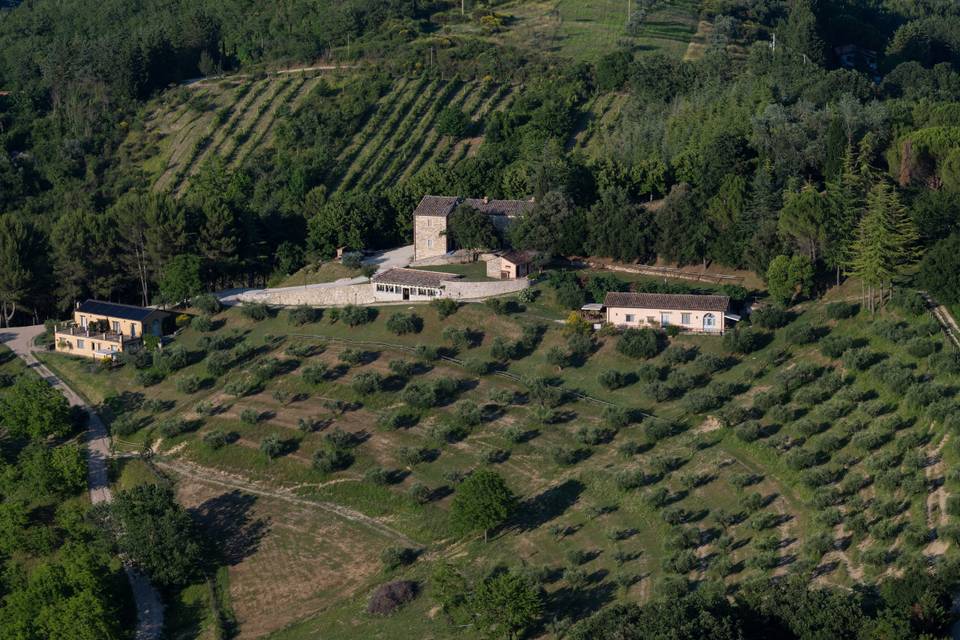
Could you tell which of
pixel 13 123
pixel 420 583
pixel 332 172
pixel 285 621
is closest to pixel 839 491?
pixel 420 583

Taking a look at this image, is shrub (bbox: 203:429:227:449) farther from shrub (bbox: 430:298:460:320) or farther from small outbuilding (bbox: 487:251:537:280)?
small outbuilding (bbox: 487:251:537:280)

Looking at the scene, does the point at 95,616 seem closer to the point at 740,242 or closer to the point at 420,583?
the point at 420,583

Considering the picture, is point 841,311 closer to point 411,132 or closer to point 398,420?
point 398,420

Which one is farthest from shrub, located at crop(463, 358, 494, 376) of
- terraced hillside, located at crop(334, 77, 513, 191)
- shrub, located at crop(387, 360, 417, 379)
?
terraced hillside, located at crop(334, 77, 513, 191)

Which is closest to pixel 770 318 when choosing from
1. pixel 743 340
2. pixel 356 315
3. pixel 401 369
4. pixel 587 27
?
pixel 743 340

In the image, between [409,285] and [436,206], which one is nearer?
[409,285]
